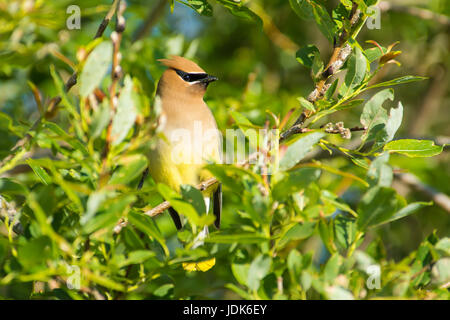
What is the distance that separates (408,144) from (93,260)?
3.87 feet

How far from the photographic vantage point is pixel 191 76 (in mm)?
3314

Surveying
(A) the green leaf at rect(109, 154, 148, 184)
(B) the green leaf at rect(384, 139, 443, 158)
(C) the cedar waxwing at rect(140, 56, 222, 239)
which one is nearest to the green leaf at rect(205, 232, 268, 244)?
(A) the green leaf at rect(109, 154, 148, 184)

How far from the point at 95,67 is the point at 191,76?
6.11ft

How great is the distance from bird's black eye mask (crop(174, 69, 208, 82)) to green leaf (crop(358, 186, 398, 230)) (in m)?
1.84

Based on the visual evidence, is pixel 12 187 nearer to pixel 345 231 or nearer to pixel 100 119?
pixel 100 119

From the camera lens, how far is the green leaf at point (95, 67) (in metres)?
1.46

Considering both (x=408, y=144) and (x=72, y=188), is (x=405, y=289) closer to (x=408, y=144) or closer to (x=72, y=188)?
(x=408, y=144)

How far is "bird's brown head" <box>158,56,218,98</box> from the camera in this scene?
3.29m

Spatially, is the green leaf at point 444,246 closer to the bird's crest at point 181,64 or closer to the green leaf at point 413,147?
the green leaf at point 413,147

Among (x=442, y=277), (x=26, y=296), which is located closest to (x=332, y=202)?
(x=442, y=277)

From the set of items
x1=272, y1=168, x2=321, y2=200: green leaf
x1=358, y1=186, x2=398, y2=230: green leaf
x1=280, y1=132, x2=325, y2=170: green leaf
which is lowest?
x1=358, y1=186, x2=398, y2=230: green leaf

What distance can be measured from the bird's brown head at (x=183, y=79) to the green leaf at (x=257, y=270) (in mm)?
1822

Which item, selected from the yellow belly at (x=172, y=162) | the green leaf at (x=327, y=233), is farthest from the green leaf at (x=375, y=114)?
the yellow belly at (x=172, y=162)

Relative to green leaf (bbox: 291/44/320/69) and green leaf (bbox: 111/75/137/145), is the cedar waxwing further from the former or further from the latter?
green leaf (bbox: 111/75/137/145)
